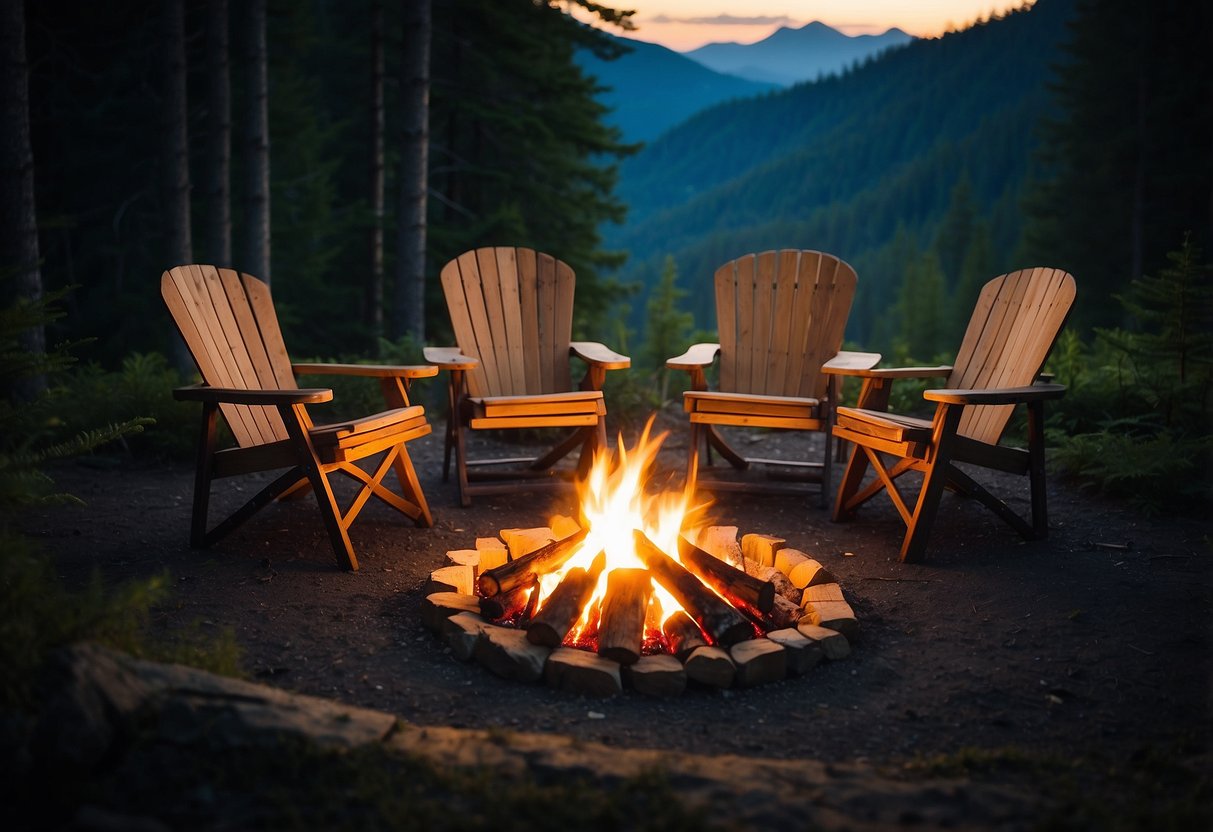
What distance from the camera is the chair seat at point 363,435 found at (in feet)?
9.66

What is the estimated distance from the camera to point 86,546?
3123mm

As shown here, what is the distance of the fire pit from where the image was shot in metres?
2.23

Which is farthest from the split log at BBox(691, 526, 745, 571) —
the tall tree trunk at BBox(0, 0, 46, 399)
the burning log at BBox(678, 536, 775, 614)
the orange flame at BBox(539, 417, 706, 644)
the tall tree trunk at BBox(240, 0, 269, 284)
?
the tall tree trunk at BBox(240, 0, 269, 284)

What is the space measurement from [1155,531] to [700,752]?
248cm

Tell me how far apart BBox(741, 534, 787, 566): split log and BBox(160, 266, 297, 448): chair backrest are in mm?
1830

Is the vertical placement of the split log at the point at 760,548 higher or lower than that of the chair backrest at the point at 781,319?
lower

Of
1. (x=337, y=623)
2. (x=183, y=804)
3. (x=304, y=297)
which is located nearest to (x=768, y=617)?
(x=337, y=623)

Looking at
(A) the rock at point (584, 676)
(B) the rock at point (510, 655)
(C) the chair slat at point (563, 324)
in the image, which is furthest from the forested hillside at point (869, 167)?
(A) the rock at point (584, 676)

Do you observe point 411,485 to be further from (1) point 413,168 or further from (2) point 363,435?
(1) point 413,168

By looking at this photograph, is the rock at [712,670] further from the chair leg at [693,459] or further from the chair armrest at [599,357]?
the chair armrest at [599,357]

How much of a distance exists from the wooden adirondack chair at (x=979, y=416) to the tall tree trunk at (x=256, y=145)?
212 inches

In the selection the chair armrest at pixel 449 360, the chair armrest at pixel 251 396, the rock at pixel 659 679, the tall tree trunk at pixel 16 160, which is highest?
the tall tree trunk at pixel 16 160

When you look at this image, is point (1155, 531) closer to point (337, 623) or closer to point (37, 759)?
point (337, 623)

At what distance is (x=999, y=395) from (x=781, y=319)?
4.44ft
